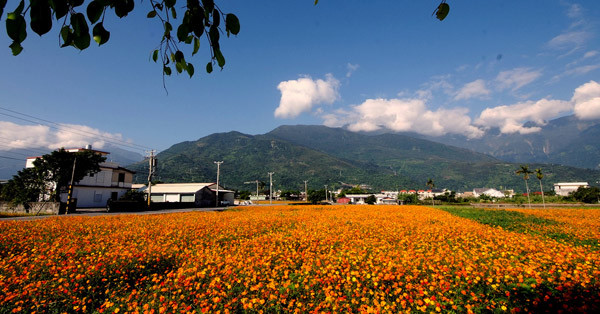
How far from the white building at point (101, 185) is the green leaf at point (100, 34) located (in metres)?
57.1

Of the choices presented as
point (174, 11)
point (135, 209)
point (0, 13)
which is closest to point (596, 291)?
point (174, 11)

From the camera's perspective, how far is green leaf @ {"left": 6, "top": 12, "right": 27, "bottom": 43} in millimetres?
1173

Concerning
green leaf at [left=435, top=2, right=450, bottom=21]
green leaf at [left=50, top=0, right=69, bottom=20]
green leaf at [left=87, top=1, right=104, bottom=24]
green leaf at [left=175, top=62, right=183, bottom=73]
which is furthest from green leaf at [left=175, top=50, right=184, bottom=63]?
green leaf at [left=435, top=2, right=450, bottom=21]

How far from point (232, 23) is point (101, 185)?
210 ft

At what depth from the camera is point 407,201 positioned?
9619 cm

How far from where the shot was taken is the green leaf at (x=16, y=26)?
117 centimetres

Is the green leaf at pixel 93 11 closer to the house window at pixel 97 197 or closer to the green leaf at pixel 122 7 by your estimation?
the green leaf at pixel 122 7

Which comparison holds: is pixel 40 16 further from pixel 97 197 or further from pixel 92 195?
pixel 97 197

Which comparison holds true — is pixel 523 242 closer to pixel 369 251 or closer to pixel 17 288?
pixel 369 251

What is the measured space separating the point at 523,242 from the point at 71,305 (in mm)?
12556

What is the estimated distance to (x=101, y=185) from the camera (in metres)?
52.4

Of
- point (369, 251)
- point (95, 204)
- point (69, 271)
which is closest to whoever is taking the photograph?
point (69, 271)

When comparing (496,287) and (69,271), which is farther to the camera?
(69,271)

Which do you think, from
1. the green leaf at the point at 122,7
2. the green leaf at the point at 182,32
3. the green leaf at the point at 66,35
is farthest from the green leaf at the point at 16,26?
the green leaf at the point at 182,32
